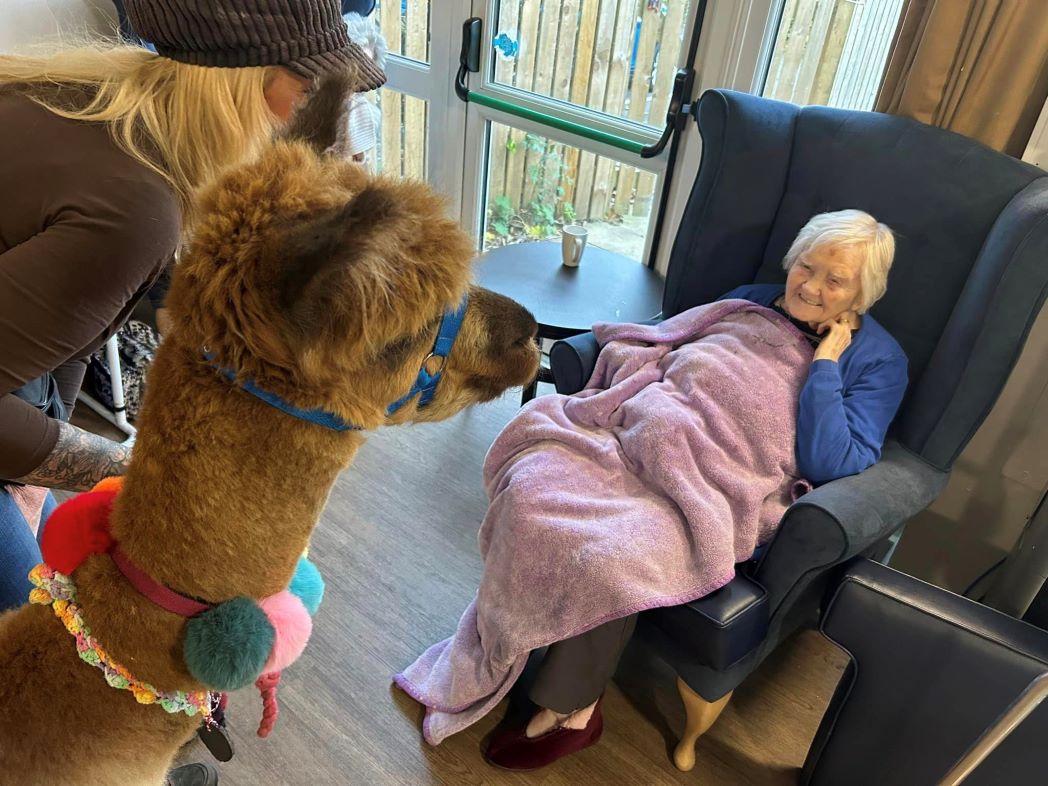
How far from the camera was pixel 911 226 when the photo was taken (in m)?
1.79

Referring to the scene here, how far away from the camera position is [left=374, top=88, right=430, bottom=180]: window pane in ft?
11.1

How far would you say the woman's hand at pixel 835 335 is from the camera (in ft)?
5.54

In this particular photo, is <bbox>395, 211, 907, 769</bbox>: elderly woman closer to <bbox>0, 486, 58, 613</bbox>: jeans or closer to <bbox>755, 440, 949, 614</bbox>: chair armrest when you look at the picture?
<bbox>755, 440, 949, 614</bbox>: chair armrest

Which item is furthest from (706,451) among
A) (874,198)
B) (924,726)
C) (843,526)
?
(874,198)

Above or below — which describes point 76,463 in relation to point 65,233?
below

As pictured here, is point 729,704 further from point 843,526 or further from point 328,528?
point 328,528

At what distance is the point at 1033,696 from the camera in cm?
79

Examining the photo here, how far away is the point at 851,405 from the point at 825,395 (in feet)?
0.33

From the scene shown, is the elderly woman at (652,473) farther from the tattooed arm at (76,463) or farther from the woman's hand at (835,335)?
the tattooed arm at (76,463)

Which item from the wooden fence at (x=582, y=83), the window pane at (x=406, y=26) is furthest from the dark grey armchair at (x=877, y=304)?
the window pane at (x=406, y=26)

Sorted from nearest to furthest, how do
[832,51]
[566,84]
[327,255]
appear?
1. [327,255]
2. [832,51]
3. [566,84]

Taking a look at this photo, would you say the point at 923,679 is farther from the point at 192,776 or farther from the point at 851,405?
the point at 192,776

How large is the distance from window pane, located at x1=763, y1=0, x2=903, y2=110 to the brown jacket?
1.84 m

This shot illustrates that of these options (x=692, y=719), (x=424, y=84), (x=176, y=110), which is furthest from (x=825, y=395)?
(x=424, y=84)
